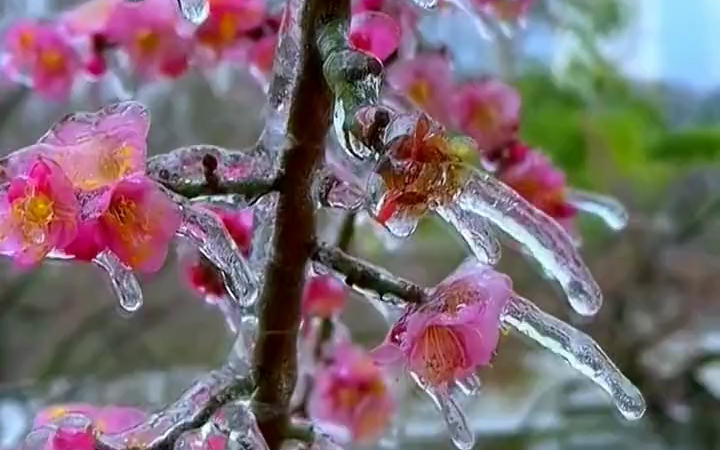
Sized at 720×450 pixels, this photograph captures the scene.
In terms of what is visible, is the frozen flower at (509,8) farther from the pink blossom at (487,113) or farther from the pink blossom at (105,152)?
the pink blossom at (105,152)

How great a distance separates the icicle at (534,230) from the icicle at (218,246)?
0.19ft

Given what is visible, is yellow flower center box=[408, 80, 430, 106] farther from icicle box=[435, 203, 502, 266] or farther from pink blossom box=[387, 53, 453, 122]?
icicle box=[435, 203, 502, 266]

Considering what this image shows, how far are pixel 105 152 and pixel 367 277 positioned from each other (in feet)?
0.21

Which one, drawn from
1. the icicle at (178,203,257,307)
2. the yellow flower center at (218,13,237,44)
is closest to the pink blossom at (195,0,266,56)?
the yellow flower center at (218,13,237,44)

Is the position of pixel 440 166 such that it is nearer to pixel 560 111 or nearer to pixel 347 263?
pixel 347 263

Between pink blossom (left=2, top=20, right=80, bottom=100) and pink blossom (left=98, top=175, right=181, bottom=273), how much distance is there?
7.6 inches

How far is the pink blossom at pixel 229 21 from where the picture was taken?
1.17 ft

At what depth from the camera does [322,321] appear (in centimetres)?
41

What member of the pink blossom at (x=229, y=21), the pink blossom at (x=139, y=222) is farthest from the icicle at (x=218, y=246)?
the pink blossom at (x=229, y=21)

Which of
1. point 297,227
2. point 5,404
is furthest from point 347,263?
point 5,404

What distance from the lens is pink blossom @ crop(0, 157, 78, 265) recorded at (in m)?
0.22

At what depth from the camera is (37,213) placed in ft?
0.73

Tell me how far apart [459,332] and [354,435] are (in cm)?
20

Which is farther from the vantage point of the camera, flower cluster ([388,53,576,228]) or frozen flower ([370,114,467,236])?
flower cluster ([388,53,576,228])
